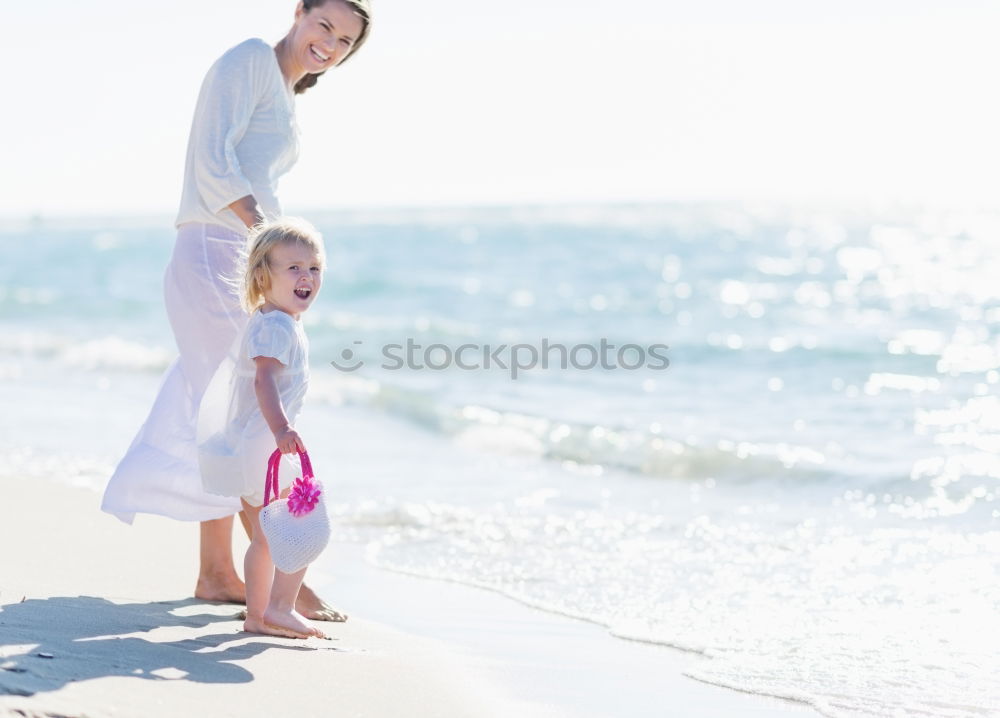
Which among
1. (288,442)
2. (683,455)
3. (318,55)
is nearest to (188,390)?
(288,442)

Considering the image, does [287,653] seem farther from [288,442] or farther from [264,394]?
[264,394]

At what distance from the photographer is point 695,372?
11688mm

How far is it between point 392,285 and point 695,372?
10.4 m

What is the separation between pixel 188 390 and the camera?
142 inches

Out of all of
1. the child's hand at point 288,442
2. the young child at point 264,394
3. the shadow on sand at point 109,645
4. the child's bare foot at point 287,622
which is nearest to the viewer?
the shadow on sand at point 109,645

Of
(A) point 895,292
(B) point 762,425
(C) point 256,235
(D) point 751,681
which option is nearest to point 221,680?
(C) point 256,235

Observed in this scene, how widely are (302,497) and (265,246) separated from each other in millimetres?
695

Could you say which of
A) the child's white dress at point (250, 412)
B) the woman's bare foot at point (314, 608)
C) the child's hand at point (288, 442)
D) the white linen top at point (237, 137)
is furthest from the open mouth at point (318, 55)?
the woman's bare foot at point (314, 608)

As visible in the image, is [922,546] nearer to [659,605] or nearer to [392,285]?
[659,605]

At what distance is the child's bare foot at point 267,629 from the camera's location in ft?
10.9

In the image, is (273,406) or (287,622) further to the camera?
(287,622)

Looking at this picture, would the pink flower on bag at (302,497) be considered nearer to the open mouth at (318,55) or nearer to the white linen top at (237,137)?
the white linen top at (237,137)

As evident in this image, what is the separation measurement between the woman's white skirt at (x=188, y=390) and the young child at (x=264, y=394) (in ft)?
0.49

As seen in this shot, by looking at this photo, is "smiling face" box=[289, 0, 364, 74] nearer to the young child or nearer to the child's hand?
the young child
